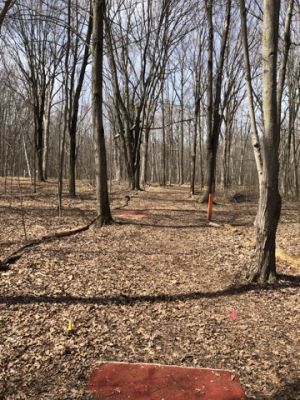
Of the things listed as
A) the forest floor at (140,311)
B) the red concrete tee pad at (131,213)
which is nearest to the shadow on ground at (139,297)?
the forest floor at (140,311)

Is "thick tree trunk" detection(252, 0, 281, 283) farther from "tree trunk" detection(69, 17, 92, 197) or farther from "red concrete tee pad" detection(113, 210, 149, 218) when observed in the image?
"tree trunk" detection(69, 17, 92, 197)

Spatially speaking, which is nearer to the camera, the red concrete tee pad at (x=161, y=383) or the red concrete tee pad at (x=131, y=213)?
the red concrete tee pad at (x=161, y=383)

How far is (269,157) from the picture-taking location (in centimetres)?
551

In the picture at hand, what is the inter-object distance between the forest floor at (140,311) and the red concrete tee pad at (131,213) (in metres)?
2.34

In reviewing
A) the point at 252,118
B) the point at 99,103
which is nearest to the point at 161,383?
the point at 252,118

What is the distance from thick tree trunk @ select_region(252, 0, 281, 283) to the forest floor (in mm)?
408

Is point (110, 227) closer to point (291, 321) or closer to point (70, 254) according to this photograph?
point (70, 254)

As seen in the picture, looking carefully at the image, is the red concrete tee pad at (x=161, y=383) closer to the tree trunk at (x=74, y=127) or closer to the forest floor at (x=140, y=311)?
the forest floor at (x=140, y=311)

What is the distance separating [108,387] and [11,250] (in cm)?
434

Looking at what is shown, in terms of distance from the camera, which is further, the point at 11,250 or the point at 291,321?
the point at 11,250

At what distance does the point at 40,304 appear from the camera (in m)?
4.93

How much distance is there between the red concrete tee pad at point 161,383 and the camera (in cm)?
326

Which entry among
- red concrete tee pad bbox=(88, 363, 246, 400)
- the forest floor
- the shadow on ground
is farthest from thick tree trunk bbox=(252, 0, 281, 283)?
red concrete tee pad bbox=(88, 363, 246, 400)

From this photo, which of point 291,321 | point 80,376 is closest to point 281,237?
point 291,321
